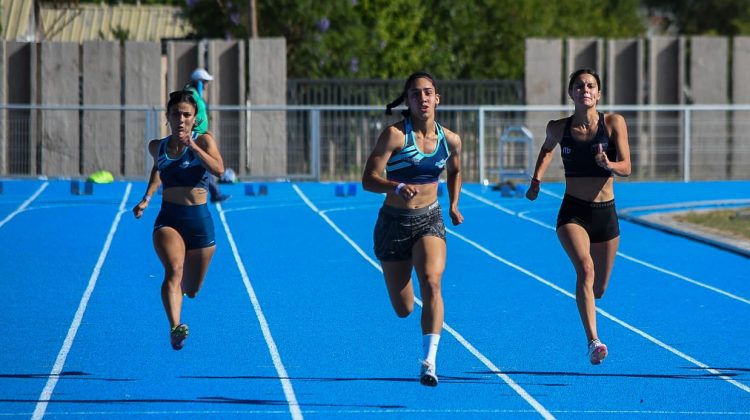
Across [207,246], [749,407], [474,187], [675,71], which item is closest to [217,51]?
[474,187]

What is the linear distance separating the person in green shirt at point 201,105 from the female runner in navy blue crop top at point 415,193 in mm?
1588

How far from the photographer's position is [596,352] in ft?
29.0

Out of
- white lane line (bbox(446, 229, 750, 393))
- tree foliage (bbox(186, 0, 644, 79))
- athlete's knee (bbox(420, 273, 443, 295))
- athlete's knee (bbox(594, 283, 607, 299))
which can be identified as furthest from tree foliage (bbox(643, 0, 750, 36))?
athlete's knee (bbox(420, 273, 443, 295))

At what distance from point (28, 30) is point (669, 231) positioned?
25027mm

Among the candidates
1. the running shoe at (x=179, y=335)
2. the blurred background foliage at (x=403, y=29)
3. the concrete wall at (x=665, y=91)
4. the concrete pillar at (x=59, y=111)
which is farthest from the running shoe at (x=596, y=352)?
the blurred background foliage at (x=403, y=29)

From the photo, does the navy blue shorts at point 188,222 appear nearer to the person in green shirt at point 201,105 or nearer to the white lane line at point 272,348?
the person in green shirt at point 201,105

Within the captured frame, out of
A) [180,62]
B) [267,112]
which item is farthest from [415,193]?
[180,62]

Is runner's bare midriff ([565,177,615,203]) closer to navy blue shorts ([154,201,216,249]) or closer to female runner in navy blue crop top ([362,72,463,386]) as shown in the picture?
female runner in navy blue crop top ([362,72,463,386])

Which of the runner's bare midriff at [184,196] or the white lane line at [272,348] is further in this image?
the runner's bare midriff at [184,196]

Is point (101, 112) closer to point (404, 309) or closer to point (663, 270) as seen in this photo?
point (663, 270)

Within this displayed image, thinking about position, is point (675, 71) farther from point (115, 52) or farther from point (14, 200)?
point (14, 200)

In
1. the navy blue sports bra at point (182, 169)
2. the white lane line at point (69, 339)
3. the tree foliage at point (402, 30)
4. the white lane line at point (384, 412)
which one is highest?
the tree foliage at point (402, 30)

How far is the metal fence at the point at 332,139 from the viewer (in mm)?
28047

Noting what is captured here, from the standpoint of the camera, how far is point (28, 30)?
39719 mm
